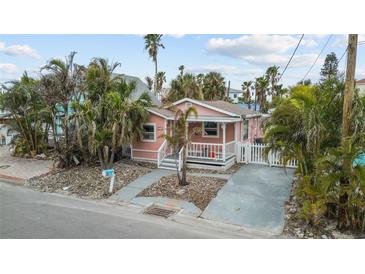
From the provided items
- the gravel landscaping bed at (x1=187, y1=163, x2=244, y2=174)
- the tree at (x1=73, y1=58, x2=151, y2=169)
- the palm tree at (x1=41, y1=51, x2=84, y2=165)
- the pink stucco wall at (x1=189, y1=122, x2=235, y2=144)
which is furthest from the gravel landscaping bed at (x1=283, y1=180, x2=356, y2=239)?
the palm tree at (x1=41, y1=51, x2=84, y2=165)

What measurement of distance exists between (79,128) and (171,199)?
210 inches

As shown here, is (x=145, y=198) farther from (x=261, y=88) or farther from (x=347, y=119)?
(x=261, y=88)

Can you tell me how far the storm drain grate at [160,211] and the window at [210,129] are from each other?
7.17 metres

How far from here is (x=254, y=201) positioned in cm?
770

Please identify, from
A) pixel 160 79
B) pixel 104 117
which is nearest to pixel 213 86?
pixel 160 79

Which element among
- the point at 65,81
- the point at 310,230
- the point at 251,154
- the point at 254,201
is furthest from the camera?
the point at 251,154

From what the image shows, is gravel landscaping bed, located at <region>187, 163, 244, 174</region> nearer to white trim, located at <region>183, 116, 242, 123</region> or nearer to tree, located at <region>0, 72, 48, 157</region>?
white trim, located at <region>183, 116, 242, 123</region>

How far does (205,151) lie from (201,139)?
114 cm

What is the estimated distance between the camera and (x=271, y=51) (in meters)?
10.4

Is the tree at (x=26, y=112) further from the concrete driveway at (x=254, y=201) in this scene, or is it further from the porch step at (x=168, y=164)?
the concrete driveway at (x=254, y=201)

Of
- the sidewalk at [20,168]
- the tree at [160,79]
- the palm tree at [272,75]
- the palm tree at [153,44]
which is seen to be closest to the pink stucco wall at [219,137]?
the sidewalk at [20,168]

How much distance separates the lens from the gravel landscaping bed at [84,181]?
9.15 meters

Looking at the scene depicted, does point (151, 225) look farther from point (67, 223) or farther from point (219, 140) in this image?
point (219, 140)

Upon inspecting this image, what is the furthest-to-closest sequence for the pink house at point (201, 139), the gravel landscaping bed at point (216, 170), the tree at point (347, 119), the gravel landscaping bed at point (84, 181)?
the pink house at point (201, 139) < the gravel landscaping bed at point (216, 170) < the gravel landscaping bed at point (84, 181) < the tree at point (347, 119)
